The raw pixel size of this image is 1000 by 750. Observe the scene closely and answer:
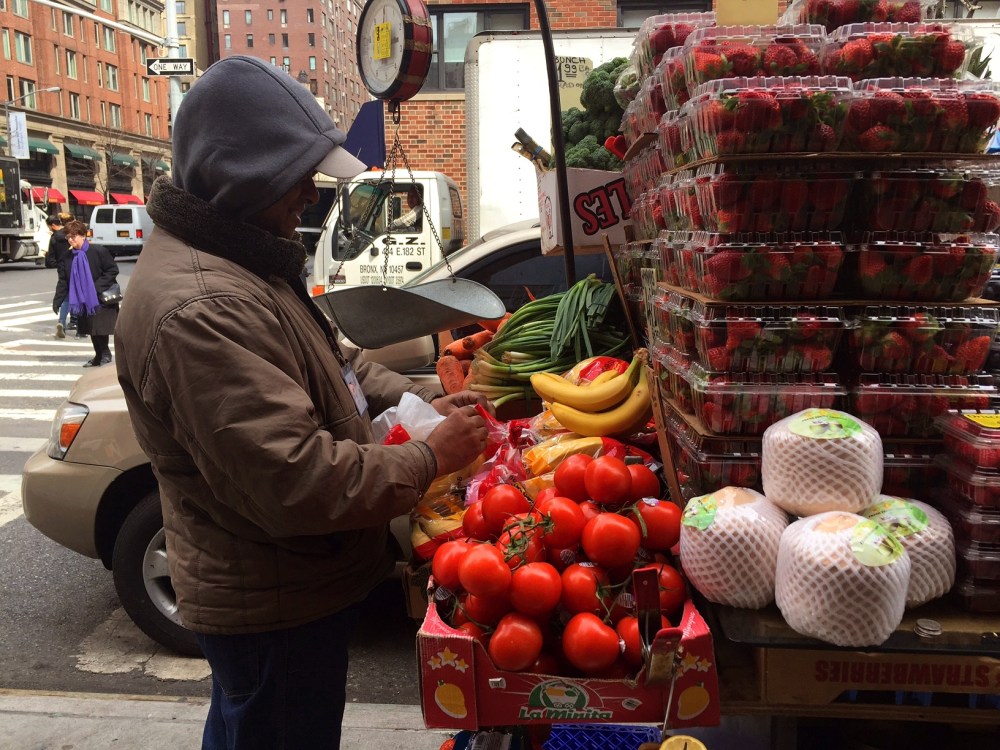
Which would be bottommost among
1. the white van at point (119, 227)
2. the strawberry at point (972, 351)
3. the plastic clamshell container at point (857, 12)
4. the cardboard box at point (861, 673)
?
the cardboard box at point (861, 673)

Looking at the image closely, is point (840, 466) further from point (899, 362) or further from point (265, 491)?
point (265, 491)

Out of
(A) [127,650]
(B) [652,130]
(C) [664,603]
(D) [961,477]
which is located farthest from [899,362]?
(A) [127,650]

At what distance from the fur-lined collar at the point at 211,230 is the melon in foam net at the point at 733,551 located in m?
1.13

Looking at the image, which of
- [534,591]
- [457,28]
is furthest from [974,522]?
[457,28]

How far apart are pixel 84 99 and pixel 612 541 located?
67.5m

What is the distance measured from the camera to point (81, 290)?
11.7 metres

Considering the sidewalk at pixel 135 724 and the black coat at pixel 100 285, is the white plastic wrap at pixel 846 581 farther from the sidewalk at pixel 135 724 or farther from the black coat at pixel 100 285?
the black coat at pixel 100 285

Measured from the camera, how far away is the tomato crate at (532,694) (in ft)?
5.56

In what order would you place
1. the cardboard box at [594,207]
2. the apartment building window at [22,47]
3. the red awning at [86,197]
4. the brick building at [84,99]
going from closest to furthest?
the cardboard box at [594,207] < the brick building at [84,99] < the apartment building window at [22,47] < the red awning at [86,197]

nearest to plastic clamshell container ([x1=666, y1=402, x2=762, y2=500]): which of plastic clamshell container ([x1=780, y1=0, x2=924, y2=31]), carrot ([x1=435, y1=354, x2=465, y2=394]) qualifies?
plastic clamshell container ([x1=780, y1=0, x2=924, y2=31])

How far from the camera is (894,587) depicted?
1.61 metres

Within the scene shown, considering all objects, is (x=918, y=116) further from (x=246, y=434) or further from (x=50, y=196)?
(x=50, y=196)

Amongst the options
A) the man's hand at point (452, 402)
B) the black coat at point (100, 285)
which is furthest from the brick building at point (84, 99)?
the man's hand at point (452, 402)

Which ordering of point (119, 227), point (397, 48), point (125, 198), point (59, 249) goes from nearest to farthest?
1. point (397, 48)
2. point (59, 249)
3. point (119, 227)
4. point (125, 198)
